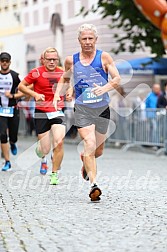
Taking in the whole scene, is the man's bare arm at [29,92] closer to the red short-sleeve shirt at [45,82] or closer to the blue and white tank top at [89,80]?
the red short-sleeve shirt at [45,82]

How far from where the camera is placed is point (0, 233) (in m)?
6.79

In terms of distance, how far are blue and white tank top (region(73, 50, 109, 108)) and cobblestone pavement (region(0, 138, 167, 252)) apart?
3.19 feet

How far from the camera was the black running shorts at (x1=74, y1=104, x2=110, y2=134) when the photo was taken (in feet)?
30.1

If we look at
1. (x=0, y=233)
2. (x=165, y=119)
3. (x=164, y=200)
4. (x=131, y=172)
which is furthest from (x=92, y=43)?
(x=165, y=119)

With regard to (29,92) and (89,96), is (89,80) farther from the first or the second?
(29,92)

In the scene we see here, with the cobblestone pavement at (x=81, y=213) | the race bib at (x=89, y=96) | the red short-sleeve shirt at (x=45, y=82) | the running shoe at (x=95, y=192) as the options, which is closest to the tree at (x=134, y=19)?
the cobblestone pavement at (x=81, y=213)

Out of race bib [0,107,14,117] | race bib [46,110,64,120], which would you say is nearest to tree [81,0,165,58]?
race bib [0,107,14,117]

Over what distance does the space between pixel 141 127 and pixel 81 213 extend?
13.6 meters

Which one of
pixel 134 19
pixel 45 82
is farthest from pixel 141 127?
pixel 45 82

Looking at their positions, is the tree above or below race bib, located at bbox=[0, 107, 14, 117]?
above

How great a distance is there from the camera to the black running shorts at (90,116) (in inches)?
361

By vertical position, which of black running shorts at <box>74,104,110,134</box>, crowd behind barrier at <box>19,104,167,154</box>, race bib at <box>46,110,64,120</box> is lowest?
crowd behind barrier at <box>19,104,167,154</box>

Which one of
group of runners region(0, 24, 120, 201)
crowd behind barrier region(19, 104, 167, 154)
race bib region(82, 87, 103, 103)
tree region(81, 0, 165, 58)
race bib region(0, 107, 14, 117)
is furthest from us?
tree region(81, 0, 165, 58)

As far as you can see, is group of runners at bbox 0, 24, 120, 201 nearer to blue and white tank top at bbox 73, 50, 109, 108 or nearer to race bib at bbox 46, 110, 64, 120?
blue and white tank top at bbox 73, 50, 109, 108
